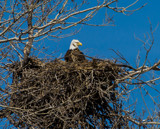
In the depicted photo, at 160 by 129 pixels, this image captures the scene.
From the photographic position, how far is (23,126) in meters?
8.02

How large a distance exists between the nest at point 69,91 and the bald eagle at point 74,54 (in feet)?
2.19

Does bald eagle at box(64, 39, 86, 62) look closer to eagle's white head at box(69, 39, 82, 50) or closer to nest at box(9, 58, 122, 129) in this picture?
eagle's white head at box(69, 39, 82, 50)

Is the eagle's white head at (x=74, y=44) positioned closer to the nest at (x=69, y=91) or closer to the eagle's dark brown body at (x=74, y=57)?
Answer: the eagle's dark brown body at (x=74, y=57)

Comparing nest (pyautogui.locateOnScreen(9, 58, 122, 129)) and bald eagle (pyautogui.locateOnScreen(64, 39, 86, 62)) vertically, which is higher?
bald eagle (pyautogui.locateOnScreen(64, 39, 86, 62))

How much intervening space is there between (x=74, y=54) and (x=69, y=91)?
1341 mm

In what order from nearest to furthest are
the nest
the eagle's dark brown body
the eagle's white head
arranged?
the nest
the eagle's dark brown body
the eagle's white head

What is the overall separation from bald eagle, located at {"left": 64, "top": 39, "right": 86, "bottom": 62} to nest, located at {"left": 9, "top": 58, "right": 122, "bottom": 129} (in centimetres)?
67

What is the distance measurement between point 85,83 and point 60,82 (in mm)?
683

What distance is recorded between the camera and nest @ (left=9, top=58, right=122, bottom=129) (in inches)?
315

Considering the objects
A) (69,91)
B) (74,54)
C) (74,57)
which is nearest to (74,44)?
(74,57)

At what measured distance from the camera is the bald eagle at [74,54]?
367 inches

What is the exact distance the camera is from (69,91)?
8.46 m

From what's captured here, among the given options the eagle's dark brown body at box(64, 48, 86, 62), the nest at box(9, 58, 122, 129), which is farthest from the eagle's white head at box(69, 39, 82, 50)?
the nest at box(9, 58, 122, 129)

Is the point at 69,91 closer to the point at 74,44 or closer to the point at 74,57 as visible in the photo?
the point at 74,57
